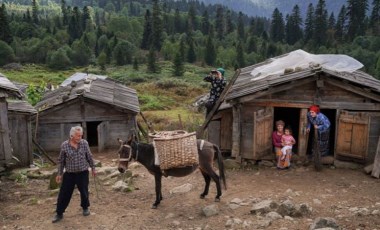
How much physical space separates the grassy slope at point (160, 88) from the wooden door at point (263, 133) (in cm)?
1242

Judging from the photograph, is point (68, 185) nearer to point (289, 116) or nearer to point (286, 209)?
point (286, 209)

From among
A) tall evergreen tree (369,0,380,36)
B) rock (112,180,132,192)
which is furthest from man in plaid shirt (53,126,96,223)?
tall evergreen tree (369,0,380,36)

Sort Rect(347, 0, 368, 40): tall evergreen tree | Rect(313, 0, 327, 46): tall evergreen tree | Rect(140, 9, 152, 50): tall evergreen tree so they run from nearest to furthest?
Rect(347, 0, 368, 40): tall evergreen tree, Rect(313, 0, 327, 46): tall evergreen tree, Rect(140, 9, 152, 50): tall evergreen tree

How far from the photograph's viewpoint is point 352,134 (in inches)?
508

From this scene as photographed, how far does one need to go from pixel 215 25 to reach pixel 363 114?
106 m

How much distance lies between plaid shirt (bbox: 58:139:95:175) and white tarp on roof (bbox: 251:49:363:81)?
7.71 metres

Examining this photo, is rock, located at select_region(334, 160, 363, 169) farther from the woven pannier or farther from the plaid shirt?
the plaid shirt

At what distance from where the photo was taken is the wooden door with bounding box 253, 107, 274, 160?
13.1 metres

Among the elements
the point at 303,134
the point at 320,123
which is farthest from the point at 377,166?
the point at 303,134

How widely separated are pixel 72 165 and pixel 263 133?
6.79 m

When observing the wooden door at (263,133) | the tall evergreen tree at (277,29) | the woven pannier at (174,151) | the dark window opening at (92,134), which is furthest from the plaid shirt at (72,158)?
the tall evergreen tree at (277,29)

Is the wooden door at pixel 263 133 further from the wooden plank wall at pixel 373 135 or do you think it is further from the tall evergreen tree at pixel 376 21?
the tall evergreen tree at pixel 376 21

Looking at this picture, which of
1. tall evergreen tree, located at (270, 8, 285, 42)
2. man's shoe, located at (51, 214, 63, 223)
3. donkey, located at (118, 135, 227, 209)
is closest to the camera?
man's shoe, located at (51, 214, 63, 223)

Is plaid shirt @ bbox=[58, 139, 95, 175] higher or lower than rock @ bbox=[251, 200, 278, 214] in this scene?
higher
